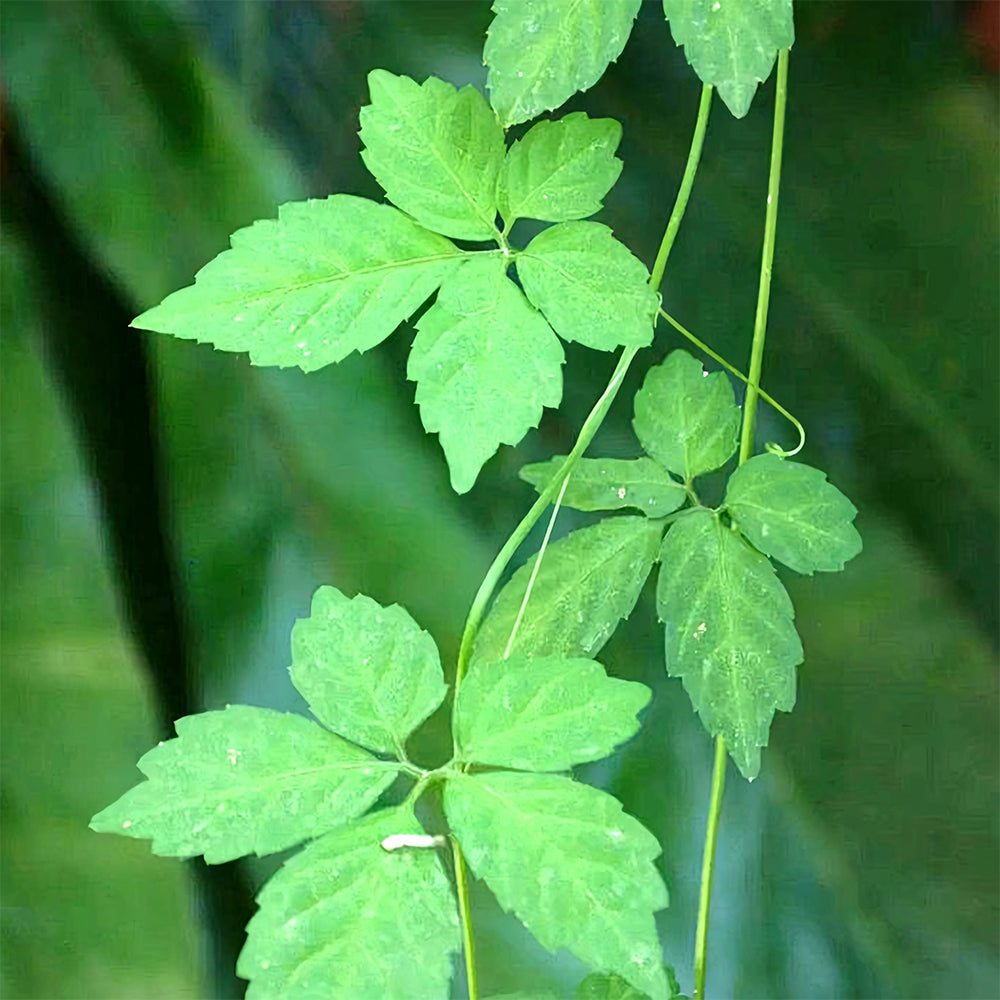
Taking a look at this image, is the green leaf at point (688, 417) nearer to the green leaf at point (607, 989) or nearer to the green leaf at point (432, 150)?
the green leaf at point (432, 150)

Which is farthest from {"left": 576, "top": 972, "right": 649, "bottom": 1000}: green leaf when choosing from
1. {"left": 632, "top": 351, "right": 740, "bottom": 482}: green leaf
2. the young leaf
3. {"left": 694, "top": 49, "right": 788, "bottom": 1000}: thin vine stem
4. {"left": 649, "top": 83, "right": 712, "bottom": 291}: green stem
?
{"left": 649, "top": 83, "right": 712, "bottom": 291}: green stem

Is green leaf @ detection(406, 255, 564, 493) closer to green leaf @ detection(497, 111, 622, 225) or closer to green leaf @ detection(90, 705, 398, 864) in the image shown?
green leaf @ detection(497, 111, 622, 225)

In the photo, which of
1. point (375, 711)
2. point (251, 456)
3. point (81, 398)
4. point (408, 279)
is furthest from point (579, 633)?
point (81, 398)

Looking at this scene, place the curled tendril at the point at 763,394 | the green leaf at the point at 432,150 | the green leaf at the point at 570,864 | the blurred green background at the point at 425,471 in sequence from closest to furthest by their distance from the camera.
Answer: the green leaf at the point at 570,864 < the green leaf at the point at 432,150 < the curled tendril at the point at 763,394 < the blurred green background at the point at 425,471

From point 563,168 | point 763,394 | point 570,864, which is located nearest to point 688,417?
point 763,394

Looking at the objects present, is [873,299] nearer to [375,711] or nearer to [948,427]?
[948,427]

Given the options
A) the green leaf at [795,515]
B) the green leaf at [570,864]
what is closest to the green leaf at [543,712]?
the green leaf at [570,864]
